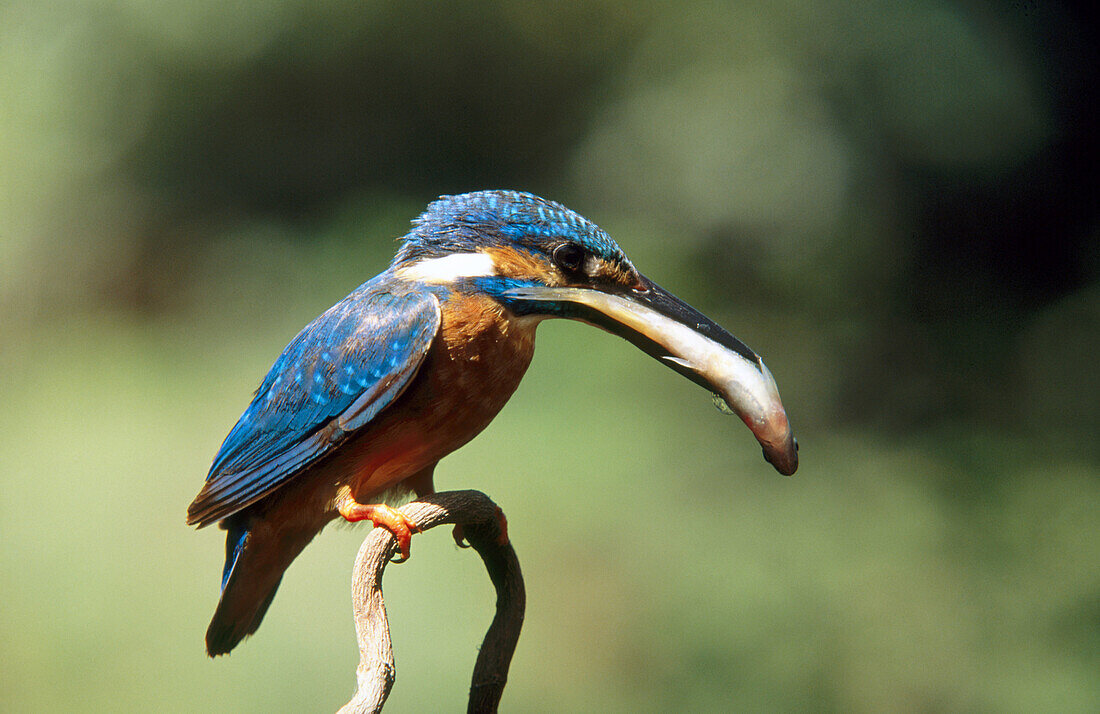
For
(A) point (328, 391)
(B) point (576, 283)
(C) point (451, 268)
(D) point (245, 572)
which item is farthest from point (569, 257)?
(D) point (245, 572)

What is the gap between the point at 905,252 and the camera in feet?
9.61

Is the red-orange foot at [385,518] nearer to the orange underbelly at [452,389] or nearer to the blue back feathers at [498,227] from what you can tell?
the orange underbelly at [452,389]

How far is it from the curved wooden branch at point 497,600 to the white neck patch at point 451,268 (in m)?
0.25

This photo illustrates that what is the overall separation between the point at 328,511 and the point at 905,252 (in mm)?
2312

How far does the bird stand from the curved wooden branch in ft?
0.13

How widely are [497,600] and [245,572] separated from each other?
1.22ft

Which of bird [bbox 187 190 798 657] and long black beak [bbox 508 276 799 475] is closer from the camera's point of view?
long black beak [bbox 508 276 799 475]

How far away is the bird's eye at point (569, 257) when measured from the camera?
40.7 inches

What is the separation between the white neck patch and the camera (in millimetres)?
1085

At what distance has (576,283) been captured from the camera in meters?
1.04

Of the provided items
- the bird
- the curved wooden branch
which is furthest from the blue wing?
the curved wooden branch

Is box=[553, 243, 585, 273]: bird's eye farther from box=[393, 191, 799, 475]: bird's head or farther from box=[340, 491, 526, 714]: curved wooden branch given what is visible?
box=[340, 491, 526, 714]: curved wooden branch

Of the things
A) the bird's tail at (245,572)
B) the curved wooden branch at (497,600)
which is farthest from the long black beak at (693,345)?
the bird's tail at (245,572)

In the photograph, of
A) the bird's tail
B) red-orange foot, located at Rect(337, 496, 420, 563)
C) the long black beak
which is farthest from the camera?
the bird's tail
